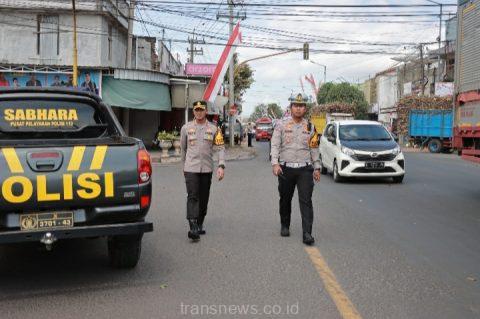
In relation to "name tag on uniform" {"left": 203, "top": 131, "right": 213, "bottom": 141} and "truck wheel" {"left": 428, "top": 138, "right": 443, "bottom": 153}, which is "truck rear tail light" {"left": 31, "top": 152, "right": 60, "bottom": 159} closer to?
"name tag on uniform" {"left": 203, "top": 131, "right": 213, "bottom": 141}

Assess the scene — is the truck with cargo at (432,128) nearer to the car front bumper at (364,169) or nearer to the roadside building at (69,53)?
the roadside building at (69,53)

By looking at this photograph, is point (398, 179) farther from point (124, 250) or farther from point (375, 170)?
point (124, 250)

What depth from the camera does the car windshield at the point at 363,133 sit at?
14.7 metres

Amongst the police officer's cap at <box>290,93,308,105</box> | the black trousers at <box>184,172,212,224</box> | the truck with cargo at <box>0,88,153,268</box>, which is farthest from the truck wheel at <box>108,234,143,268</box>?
the police officer's cap at <box>290,93,308,105</box>

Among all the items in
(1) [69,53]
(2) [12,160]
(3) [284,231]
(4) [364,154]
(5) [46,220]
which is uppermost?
(1) [69,53]

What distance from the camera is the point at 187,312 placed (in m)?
4.38

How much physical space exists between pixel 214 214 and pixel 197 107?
2579 millimetres

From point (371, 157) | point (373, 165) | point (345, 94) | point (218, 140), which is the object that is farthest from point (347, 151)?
point (345, 94)

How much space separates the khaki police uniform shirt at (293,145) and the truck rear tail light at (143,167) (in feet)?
7.67

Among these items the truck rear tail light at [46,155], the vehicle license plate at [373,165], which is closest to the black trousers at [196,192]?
the truck rear tail light at [46,155]

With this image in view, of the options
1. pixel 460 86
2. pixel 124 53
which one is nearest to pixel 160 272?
pixel 460 86

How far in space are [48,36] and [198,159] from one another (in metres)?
22.0

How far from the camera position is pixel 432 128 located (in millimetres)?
34250

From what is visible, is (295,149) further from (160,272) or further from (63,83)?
(63,83)
